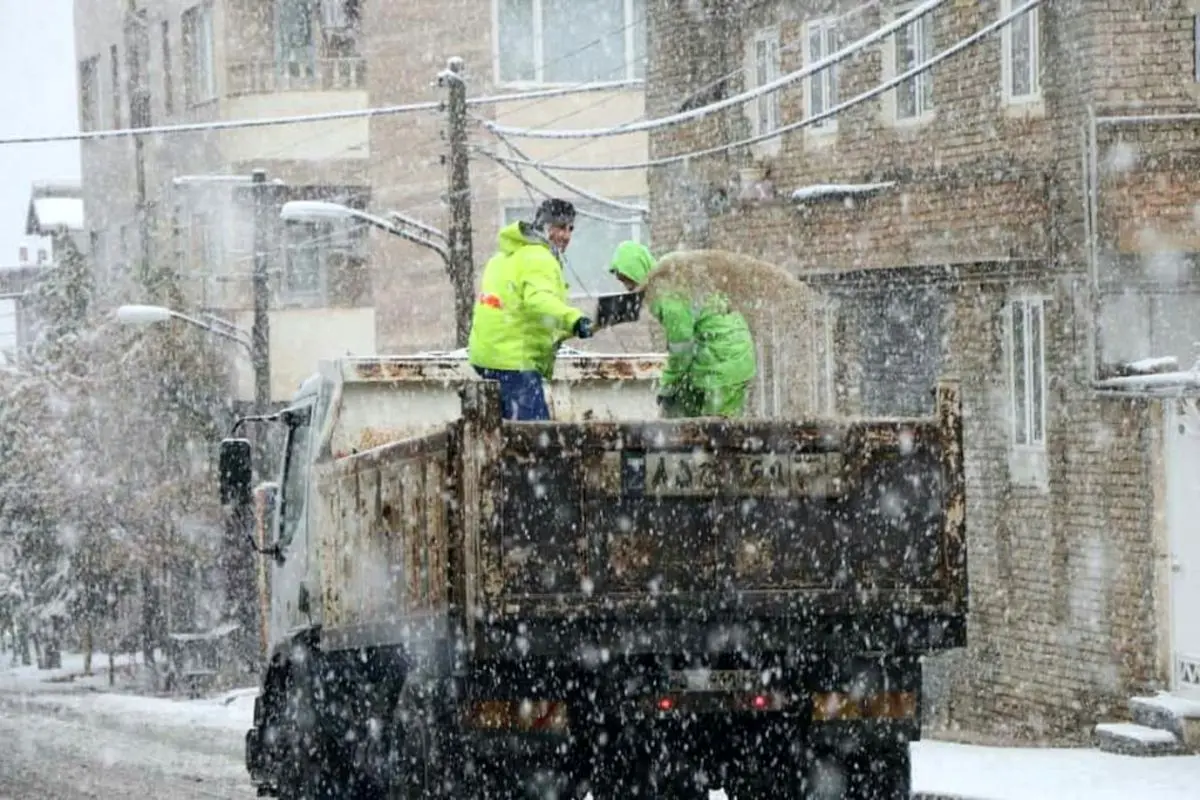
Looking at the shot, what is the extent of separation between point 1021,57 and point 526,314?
34.6 ft

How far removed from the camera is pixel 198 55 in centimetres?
4325

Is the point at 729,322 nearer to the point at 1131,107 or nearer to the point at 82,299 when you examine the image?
the point at 1131,107

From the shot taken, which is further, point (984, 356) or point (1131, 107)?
point (984, 356)

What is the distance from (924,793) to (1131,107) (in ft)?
22.7

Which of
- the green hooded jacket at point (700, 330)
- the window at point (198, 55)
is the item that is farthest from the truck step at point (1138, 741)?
the window at point (198, 55)

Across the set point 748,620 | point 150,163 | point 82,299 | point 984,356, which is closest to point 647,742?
point 748,620

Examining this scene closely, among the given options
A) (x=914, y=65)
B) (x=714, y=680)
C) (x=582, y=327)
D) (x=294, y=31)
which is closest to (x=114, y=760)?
(x=914, y=65)

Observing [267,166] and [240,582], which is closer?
[240,582]

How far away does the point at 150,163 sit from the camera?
46031 millimetres

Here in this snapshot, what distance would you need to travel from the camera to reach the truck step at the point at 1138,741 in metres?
17.5

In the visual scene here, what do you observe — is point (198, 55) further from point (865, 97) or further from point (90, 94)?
point (865, 97)

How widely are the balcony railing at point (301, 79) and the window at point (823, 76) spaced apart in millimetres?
17269

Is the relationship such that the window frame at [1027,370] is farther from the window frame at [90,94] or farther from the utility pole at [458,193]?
the window frame at [90,94]

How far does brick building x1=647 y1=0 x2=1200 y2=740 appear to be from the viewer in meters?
19.6
